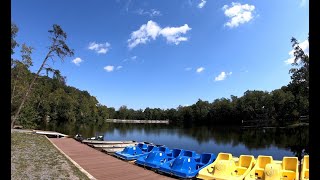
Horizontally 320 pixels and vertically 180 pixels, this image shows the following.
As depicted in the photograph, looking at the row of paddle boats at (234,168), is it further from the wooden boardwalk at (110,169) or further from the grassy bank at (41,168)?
the grassy bank at (41,168)

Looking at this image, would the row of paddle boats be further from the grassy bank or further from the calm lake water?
the grassy bank

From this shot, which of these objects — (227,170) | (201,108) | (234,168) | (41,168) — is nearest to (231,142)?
(234,168)

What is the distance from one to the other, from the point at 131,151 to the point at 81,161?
4.09m

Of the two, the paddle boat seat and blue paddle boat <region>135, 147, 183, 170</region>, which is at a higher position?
the paddle boat seat

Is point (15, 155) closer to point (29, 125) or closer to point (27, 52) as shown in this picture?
point (27, 52)

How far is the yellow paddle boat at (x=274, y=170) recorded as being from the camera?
12.8 meters

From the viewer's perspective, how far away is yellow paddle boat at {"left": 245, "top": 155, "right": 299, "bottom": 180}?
42.1 ft

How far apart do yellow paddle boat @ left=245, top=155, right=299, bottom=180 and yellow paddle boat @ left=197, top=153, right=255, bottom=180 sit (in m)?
0.37

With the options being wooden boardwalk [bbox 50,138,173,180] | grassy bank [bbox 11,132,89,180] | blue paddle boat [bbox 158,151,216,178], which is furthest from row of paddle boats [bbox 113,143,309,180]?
grassy bank [bbox 11,132,89,180]

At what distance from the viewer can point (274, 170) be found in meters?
12.8

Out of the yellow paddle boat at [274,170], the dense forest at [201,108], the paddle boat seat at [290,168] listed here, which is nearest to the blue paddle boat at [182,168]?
the yellow paddle boat at [274,170]

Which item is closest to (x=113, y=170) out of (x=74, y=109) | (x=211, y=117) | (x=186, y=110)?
(x=74, y=109)

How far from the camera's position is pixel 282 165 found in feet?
45.8

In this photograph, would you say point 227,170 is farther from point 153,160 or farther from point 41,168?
point 41,168
